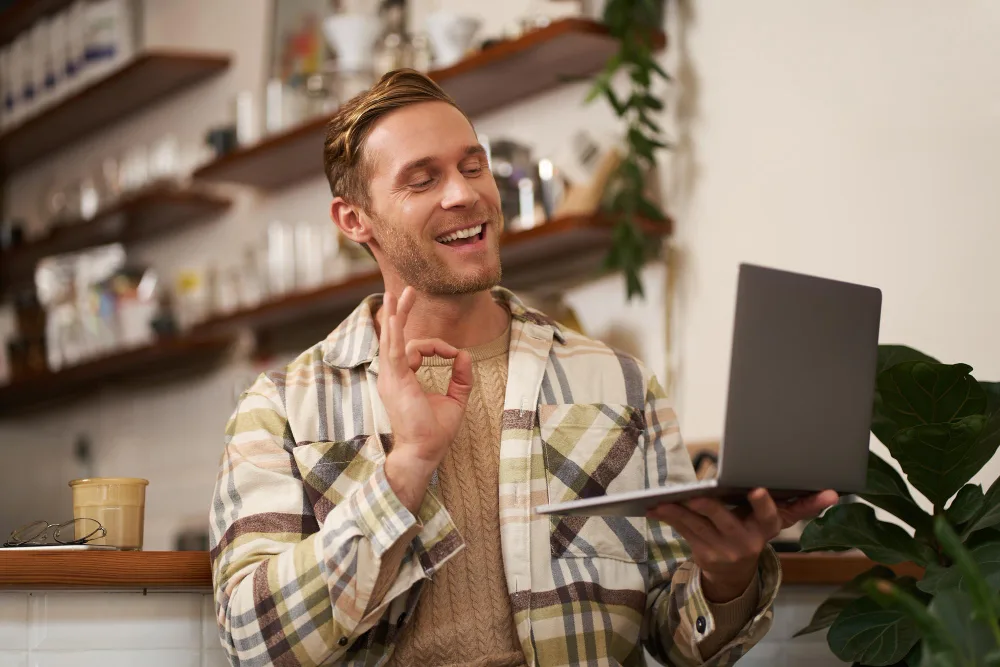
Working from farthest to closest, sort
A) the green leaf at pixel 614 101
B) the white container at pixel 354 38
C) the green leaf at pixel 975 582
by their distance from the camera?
the white container at pixel 354 38, the green leaf at pixel 614 101, the green leaf at pixel 975 582

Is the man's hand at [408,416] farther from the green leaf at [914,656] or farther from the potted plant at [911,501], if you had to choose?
the green leaf at [914,656]

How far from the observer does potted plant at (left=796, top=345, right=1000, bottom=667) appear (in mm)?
1806

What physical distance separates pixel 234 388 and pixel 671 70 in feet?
6.45

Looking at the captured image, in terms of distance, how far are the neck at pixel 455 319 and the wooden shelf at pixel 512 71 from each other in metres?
1.22

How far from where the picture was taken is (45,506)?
499 cm

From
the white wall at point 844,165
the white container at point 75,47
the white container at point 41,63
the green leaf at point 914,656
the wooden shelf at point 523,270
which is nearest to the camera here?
the green leaf at point 914,656

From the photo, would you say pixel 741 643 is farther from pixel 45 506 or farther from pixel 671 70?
pixel 45 506

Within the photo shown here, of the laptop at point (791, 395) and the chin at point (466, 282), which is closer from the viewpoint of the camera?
the laptop at point (791, 395)

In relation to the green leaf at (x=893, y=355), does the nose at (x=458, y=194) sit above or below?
above

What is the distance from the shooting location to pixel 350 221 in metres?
2.06

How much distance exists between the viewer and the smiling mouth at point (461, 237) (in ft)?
6.37

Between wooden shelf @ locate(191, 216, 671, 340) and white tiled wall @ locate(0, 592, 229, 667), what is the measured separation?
56.2 inches

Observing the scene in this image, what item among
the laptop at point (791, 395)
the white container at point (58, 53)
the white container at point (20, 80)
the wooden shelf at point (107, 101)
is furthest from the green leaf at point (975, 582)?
the white container at point (20, 80)

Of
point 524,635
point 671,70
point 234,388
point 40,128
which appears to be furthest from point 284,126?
point 524,635
